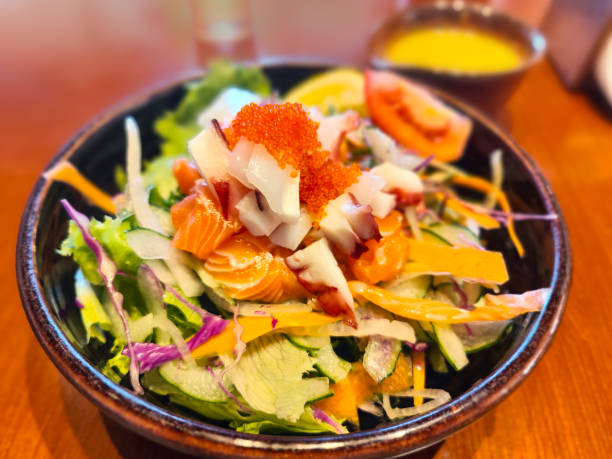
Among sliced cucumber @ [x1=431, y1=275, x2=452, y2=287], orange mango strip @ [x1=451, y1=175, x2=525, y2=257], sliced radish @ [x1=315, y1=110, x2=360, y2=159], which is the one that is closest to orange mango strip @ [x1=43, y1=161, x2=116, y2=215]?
sliced radish @ [x1=315, y1=110, x2=360, y2=159]

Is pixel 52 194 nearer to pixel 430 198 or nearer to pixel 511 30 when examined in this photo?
pixel 430 198

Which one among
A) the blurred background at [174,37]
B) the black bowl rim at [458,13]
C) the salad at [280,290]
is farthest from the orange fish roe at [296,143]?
the blurred background at [174,37]

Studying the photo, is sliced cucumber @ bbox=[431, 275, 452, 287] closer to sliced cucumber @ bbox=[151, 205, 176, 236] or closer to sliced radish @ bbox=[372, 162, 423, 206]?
sliced radish @ bbox=[372, 162, 423, 206]

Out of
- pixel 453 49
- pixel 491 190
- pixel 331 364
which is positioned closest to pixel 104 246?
pixel 331 364

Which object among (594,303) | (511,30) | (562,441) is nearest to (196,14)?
(511,30)

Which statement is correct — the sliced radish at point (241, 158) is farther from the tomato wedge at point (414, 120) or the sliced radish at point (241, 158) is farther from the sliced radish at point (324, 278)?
the tomato wedge at point (414, 120)

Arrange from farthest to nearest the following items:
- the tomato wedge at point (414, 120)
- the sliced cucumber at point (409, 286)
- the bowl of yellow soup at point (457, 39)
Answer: the bowl of yellow soup at point (457, 39)
the tomato wedge at point (414, 120)
the sliced cucumber at point (409, 286)

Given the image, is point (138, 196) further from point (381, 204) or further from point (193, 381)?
point (381, 204)
